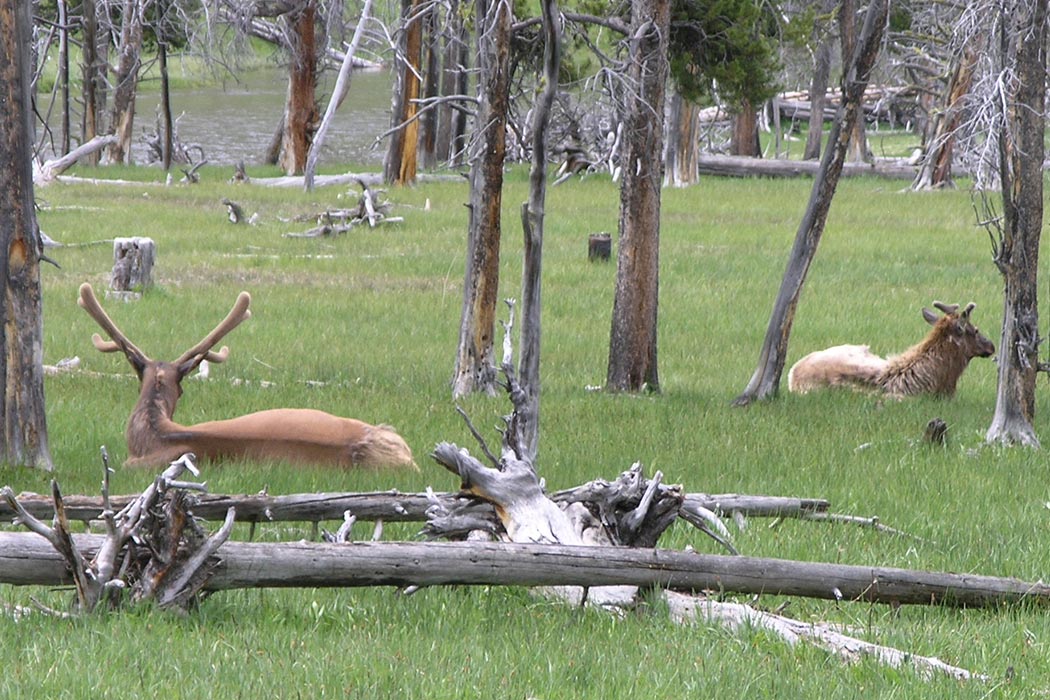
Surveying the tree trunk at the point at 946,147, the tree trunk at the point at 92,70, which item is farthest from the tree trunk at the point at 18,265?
the tree trunk at the point at 92,70

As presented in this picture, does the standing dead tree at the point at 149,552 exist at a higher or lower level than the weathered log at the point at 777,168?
lower

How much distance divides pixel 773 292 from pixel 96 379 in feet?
32.9

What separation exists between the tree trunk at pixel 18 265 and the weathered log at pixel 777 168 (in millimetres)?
29002

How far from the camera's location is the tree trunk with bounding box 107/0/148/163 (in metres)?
36.3

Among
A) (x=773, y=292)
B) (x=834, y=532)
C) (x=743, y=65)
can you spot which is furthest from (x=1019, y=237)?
(x=773, y=292)

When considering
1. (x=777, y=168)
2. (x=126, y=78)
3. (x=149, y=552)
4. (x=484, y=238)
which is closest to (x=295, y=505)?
(x=149, y=552)

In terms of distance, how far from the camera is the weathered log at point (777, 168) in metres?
36.3

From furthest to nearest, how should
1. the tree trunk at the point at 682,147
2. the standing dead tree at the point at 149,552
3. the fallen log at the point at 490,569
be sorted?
the tree trunk at the point at 682,147, the fallen log at the point at 490,569, the standing dead tree at the point at 149,552

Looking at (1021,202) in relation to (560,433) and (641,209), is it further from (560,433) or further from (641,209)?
(560,433)

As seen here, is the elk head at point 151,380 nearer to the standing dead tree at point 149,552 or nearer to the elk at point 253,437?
the elk at point 253,437

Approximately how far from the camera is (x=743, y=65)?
1503 centimetres

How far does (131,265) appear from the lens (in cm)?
1711

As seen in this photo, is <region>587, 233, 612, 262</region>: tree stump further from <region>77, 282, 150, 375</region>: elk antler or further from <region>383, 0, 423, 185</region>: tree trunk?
<region>77, 282, 150, 375</region>: elk antler

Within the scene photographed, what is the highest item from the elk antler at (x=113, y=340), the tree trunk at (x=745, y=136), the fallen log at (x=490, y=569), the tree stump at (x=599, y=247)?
the tree trunk at (x=745, y=136)
